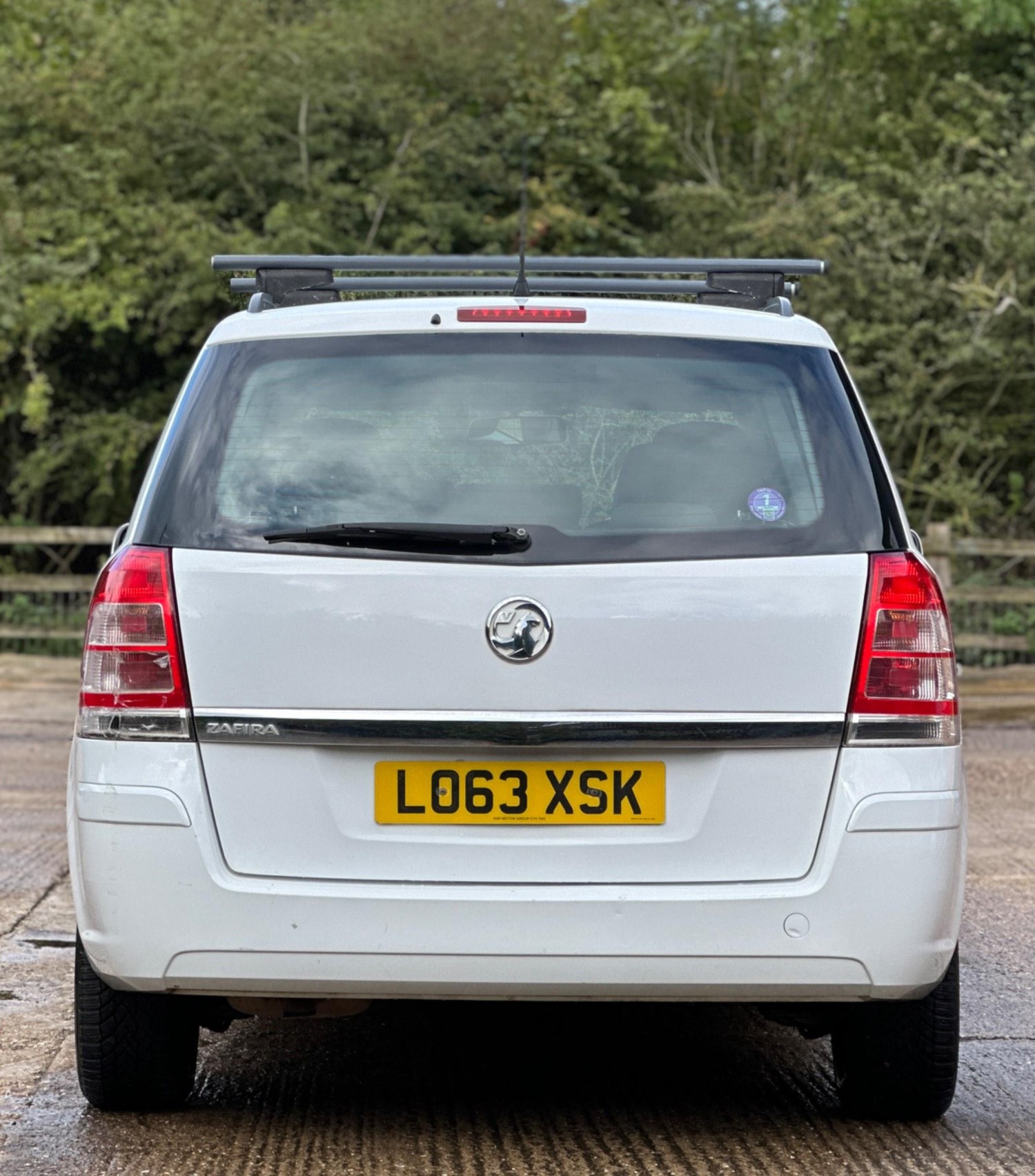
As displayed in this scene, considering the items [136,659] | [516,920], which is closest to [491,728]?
[516,920]

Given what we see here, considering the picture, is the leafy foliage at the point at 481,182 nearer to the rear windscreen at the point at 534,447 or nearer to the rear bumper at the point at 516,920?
the rear windscreen at the point at 534,447

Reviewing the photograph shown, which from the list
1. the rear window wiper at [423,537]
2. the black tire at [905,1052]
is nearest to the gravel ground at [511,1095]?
the black tire at [905,1052]

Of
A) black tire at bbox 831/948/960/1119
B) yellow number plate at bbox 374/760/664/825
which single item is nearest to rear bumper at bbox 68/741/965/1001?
yellow number plate at bbox 374/760/664/825

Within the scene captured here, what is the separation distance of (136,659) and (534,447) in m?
0.87

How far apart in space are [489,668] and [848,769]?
70 centimetres

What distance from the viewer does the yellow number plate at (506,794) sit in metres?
3.62

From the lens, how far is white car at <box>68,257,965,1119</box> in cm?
361

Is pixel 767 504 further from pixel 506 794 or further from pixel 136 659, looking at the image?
pixel 136 659

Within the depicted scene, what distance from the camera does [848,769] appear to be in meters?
3.67

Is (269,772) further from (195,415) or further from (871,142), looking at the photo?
(871,142)

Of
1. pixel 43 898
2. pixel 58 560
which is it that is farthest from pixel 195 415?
pixel 58 560

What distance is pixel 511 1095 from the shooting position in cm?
442

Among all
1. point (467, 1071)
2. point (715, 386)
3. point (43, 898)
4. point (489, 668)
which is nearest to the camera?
point (489, 668)

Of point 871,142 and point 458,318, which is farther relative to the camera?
point 871,142
